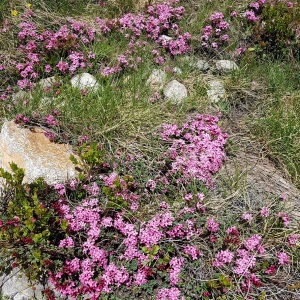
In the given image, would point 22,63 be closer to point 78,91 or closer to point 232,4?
point 78,91

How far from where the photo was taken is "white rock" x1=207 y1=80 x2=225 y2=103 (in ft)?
18.2

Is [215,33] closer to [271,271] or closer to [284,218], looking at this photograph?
[284,218]

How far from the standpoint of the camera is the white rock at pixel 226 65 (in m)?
5.98

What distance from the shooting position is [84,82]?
5.39 metres

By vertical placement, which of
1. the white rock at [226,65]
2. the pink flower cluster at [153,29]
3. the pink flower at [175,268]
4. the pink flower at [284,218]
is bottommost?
the pink flower at [175,268]

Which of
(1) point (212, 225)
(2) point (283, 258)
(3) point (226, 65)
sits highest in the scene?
(3) point (226, 65)

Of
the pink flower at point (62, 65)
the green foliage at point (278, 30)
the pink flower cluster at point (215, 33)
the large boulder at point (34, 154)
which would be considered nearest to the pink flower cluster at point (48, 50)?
the pink flower at point (62, 65)

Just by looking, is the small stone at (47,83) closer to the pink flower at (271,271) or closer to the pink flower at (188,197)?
the pink flower at (188,197)

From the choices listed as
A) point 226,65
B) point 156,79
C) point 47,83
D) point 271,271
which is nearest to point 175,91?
point 156,79

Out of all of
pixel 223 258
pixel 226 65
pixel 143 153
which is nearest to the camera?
pixel 223 258

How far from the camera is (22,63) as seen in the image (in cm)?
565

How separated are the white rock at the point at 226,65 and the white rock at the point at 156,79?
104cm

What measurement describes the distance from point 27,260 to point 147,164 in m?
1.81

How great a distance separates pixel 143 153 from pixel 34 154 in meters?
1.33
